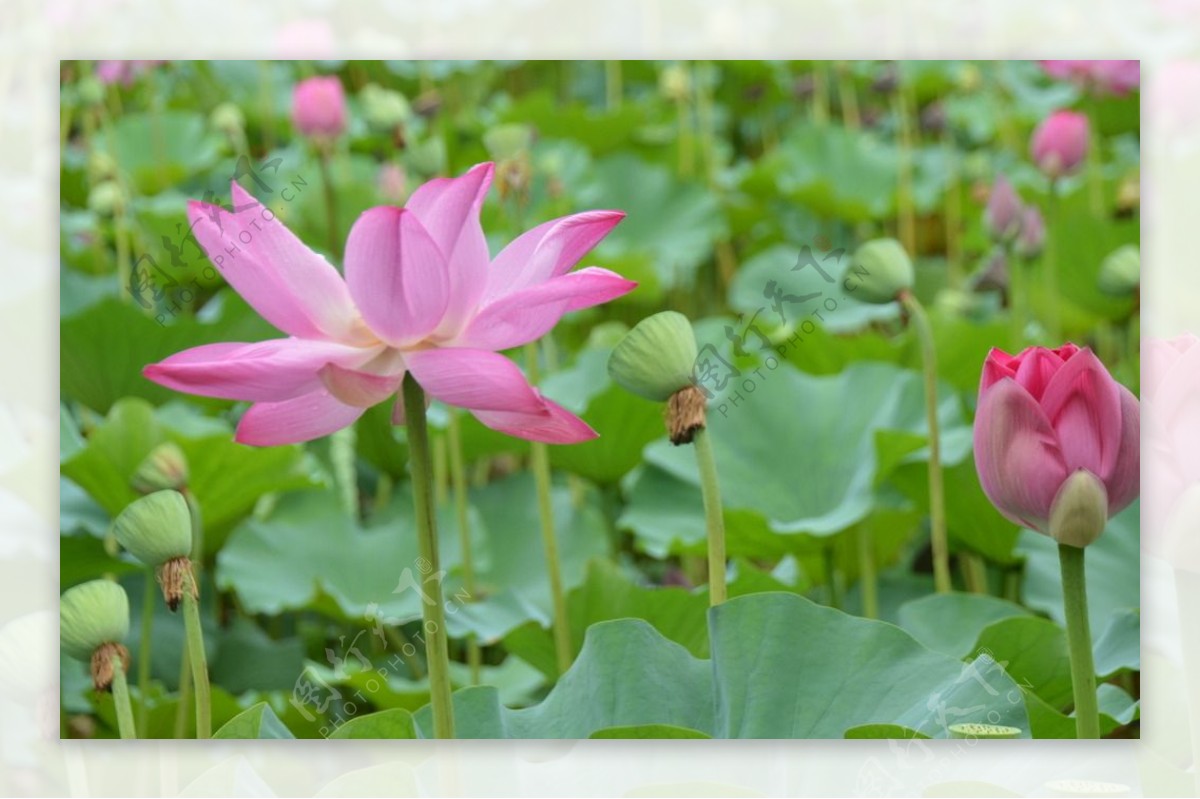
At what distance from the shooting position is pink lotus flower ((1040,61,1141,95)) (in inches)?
38.8

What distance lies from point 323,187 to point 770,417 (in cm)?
47

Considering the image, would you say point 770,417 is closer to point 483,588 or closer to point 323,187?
point 483,588

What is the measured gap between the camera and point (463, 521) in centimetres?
102

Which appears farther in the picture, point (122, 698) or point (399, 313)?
point (122, 698)

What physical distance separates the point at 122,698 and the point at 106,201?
1.71 feet

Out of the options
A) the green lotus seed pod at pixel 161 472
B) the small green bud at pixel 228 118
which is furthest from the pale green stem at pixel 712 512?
the small green bud at pixel 228 118

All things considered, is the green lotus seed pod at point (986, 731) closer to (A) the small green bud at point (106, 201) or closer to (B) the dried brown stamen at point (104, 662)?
(B) the dried brown stamen at point (104, 662)

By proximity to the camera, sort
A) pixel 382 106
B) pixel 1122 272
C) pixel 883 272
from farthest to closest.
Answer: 1. pixel 382 106
2. pixel 1122 272
3. pixel 883 272

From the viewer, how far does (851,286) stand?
3.48ft

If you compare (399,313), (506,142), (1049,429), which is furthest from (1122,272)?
(399,313)

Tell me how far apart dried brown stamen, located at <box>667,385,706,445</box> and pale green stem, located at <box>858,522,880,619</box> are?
1.04 ft

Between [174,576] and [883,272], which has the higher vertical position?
[883,272]

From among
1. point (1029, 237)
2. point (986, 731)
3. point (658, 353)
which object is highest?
point (1029, 237)

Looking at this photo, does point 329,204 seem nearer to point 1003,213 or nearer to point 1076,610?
point 1003,213
